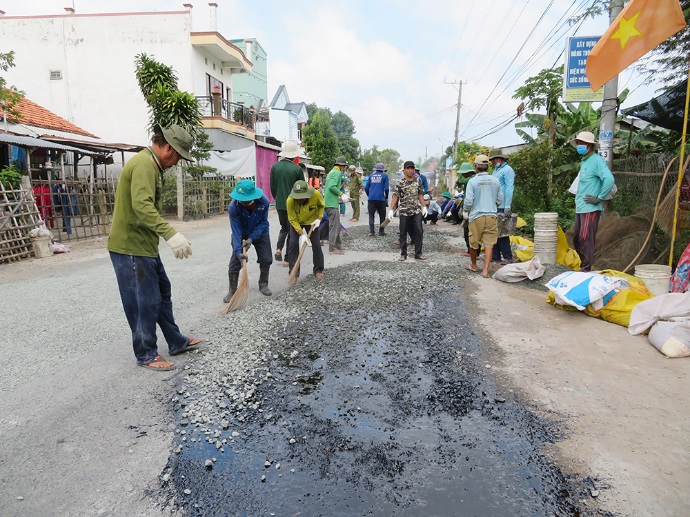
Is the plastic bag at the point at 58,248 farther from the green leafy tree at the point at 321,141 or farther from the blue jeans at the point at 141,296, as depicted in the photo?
the green leafy tree at the point at 321,141

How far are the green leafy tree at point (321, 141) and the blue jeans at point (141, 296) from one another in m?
34.6

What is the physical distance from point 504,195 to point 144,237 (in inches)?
241

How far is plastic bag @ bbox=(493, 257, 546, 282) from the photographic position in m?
6.67

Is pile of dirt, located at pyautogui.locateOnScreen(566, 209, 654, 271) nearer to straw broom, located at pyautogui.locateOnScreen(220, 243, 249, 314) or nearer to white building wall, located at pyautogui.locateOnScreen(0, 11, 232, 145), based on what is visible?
straw broom, located at pyautogui.locateOnScreen(220, 243, 249, 314)

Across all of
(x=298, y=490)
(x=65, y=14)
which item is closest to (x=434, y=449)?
(x=298, y=490)

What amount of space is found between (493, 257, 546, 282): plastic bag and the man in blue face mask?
1.99 ft

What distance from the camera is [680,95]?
6.85 meters

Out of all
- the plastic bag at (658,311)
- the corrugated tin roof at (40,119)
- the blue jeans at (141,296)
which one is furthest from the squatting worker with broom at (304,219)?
the corrugated tin roof at (40,119)

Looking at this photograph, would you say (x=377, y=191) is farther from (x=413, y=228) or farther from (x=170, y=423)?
(x=170, y=423)

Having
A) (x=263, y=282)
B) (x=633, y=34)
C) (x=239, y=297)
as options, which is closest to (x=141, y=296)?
(x=239, y=297)

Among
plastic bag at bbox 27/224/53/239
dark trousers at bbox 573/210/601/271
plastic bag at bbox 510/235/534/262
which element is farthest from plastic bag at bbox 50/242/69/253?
dark trousers at bbox 573/210/601/271

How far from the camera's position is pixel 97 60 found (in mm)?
20750

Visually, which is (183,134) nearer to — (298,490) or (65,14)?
(298,490)

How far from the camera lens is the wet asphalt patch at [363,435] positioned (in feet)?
7.63
